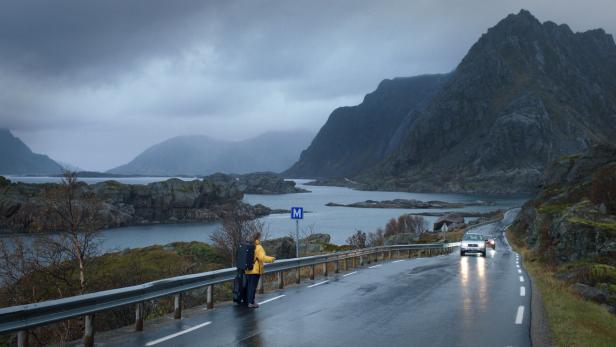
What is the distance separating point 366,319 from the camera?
12.3 m

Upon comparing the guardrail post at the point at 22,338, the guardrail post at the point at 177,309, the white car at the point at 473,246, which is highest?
the guardrail post at the point at 22,338

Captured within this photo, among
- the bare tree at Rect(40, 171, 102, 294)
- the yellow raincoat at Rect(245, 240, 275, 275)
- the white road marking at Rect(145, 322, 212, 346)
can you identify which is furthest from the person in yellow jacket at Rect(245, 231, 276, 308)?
the bare tree at Rect(40, 171, 102, 294)

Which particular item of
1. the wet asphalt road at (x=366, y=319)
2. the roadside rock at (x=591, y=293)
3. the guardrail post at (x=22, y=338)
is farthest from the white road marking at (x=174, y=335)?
the roadside rock at (x=591, y=293)

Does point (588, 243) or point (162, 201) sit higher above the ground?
point (588, 243)

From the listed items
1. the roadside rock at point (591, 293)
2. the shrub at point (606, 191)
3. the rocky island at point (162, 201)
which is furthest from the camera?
the rocky island at point (162, 201)

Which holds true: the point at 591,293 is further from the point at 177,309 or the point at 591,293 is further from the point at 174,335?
the point at 174,335

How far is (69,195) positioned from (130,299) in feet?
67.1

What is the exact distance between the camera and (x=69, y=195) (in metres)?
29.4

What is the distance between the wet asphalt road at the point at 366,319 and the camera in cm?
1010

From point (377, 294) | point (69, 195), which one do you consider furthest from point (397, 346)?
point (69, 195)

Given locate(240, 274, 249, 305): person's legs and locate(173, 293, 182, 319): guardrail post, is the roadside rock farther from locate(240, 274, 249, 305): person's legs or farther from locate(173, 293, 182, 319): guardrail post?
locate(173, 293, 182, 319): guardrail post

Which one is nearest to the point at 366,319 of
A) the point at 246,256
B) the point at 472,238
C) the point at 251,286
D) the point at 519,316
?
the point at 251,286

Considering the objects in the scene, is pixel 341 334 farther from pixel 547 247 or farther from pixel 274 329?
pixel 547 247

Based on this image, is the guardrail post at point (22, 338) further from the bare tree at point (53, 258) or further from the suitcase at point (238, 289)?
the bare tree at point (53, 258)
